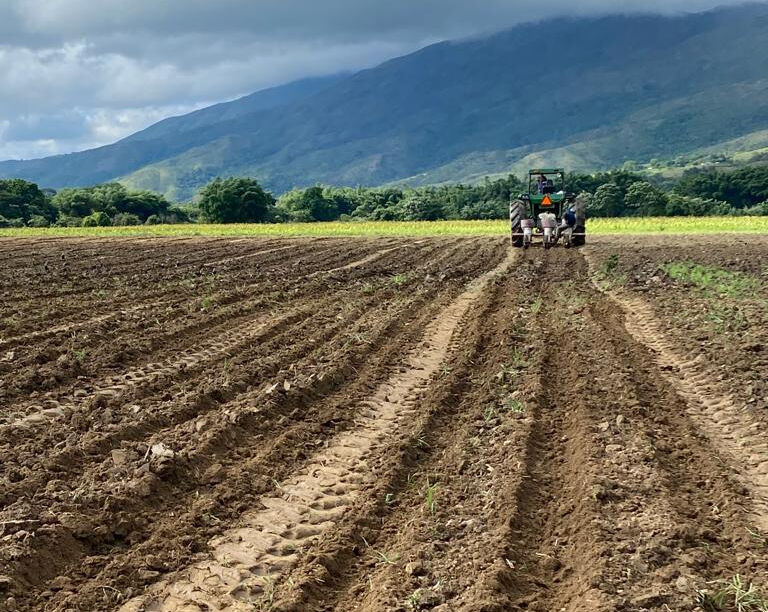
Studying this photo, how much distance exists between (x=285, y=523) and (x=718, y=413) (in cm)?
412

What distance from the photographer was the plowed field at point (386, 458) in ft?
12.8

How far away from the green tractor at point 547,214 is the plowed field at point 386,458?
11.9m

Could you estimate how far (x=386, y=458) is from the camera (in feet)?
18.7

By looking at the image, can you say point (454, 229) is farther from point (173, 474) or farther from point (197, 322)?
point (173, 474)

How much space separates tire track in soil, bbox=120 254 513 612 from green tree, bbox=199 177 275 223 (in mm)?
66962

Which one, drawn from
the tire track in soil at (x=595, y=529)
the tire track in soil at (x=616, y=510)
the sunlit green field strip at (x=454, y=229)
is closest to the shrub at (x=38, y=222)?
the sunlit green field strip at (x=454, y=229)

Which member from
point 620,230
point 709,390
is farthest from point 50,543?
point 620,230

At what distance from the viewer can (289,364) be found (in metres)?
8.56

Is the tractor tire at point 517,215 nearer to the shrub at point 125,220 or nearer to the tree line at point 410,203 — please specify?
the tree line at point 410,203

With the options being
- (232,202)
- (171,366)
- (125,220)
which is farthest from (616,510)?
(232,202)

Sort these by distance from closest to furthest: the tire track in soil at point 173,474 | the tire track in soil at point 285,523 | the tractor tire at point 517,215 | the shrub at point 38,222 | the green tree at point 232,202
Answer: the tire track in soil at point 285,523, the tire track in soil at point 173,474, the tractor tire at point 517,215, the shrub at point 38,222, the green tree at point 232,202

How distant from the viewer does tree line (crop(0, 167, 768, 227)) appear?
62.0m

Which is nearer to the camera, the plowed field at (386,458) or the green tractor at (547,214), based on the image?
the plowed field at (386,458)

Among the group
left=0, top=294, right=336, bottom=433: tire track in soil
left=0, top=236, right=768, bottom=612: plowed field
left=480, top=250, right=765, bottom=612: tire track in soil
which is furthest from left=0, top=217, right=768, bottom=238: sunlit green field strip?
left=480, top=250, right=765, bottom=612: tire track in soil
